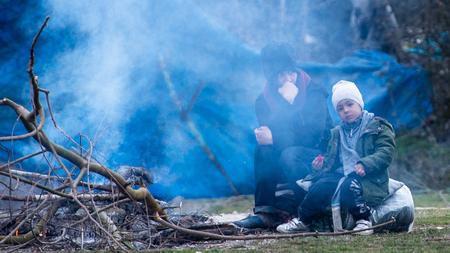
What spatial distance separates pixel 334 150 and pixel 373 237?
863mm

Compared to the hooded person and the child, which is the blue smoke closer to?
the hooded person

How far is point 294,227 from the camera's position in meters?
6.05

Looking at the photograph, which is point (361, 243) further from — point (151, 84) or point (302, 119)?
point (151, 84)

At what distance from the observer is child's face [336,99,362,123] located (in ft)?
19.4

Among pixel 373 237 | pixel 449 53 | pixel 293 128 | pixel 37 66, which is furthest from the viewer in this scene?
pixel 449 53

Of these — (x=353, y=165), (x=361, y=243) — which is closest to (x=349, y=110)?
(x=353, y=165)

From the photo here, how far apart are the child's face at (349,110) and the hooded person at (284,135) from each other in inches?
29.7

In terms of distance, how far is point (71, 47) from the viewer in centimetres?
796

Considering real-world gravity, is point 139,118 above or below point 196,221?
above

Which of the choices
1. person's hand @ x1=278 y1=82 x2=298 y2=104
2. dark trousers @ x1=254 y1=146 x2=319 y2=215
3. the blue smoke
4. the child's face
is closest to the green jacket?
the child's face

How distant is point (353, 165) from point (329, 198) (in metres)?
0.31

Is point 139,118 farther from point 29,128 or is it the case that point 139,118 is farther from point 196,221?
point 29,128

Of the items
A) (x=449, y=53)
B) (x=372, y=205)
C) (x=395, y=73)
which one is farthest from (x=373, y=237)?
(x=449, y=53)

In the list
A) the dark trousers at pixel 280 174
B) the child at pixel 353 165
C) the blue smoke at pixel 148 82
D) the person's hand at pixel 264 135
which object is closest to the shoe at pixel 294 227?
the child at pixel 353 165
